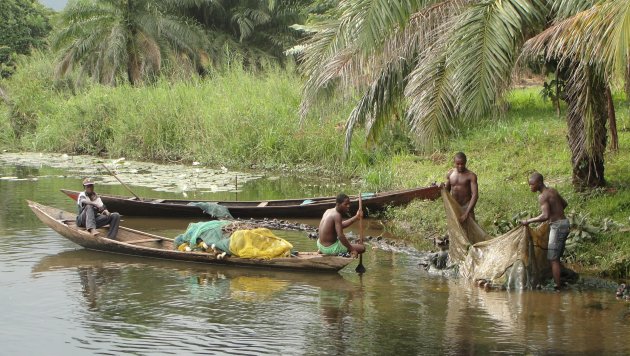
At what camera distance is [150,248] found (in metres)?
12.8

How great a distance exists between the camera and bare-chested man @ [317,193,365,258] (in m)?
11.6

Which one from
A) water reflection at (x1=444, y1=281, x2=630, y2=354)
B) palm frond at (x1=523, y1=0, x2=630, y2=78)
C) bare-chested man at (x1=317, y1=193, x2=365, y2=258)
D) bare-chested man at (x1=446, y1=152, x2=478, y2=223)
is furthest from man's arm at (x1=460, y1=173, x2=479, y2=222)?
→ palm frond at (x1=523, y1=0, x2=630, y2=78)

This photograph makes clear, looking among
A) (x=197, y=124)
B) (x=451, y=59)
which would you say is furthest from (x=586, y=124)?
(x=197, y=124)

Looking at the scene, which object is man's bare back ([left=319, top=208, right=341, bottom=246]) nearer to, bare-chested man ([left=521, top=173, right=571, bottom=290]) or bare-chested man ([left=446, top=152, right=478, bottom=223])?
bare-chested man ([left=446, top=152, right=478, bottom=223])

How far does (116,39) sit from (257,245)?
67.3ft

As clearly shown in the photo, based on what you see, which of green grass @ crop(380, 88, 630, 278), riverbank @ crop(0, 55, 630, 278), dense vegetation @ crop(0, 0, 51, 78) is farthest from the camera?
dense vegetation @ crop(0, 0, 51, 78)

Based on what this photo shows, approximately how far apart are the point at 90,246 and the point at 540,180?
6.70 m

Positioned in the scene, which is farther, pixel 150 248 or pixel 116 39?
pixel 116 39

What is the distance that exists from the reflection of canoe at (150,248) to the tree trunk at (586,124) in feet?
12.5

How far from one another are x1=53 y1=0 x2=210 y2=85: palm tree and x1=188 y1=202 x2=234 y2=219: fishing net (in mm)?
15840

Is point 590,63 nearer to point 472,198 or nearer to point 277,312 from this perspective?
point 472,198

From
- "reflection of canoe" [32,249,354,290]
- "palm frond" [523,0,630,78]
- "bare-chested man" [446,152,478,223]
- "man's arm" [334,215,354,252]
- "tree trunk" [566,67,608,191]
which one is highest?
"palm frond" [523,0,630,78]

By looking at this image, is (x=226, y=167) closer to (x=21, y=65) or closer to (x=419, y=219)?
(x=419, y=219)

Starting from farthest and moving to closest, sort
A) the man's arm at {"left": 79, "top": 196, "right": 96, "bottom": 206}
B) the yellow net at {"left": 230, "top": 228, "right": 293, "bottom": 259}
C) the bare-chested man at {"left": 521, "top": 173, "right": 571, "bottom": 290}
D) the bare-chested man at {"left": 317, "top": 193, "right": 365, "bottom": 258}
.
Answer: the man's arm at {"left": 79, "top": 196, "right": 96, "bottom": 206}, the yellow net at {"left": 230, "top": 228, "right": 293, "bottom": 259}, the bare-chested man at {"left": 317, "top": 193, "right": 365, "bottom": 258}, the bare-chested man at {"left": 521, "top": 173, "right": 571, "bottom": 290}
